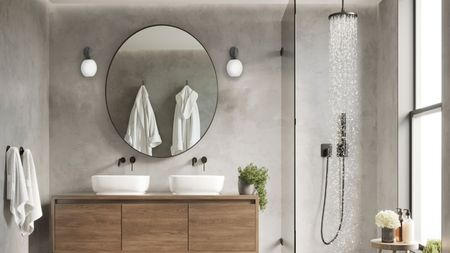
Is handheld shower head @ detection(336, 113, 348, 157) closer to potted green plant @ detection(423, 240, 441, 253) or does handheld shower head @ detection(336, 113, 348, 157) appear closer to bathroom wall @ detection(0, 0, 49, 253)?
potted green plant @ detection(423, 240, 441, 253)

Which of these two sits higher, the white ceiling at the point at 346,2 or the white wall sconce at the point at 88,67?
the white ceiling at the point at 346,2

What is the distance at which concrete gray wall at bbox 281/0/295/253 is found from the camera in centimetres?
499

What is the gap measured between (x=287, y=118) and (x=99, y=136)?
1660mm

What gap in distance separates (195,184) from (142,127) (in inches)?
29.6

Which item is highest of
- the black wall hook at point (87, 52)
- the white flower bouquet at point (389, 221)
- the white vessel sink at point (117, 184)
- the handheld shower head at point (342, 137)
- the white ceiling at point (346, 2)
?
the white ceiling at point (346, 2)

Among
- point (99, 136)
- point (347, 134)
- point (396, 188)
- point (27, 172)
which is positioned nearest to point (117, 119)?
point (99, 136)

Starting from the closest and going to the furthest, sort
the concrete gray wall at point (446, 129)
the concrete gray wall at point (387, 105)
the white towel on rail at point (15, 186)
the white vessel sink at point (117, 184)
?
the concrete gray wall at point (446, 129) < the white towel on rail at point (15, 186) < the concrete gray wall at point (387, 105) < the white vessel sink at point (117, 184)

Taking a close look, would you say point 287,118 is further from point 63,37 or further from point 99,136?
point 63,37

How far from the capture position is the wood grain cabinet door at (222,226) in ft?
16.3

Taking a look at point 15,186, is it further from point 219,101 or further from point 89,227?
point 219,101

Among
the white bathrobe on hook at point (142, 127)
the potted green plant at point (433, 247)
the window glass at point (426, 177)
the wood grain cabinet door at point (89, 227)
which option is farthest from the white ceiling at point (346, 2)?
the wood grain cabinet door at point (89, 227)

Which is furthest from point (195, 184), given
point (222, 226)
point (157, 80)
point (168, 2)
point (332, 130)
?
point (168, 2)

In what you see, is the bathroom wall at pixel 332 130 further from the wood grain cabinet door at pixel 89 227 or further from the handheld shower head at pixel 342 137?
the wood grain cabinet door at pixel 89 227

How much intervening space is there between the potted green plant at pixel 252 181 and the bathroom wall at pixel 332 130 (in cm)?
43
